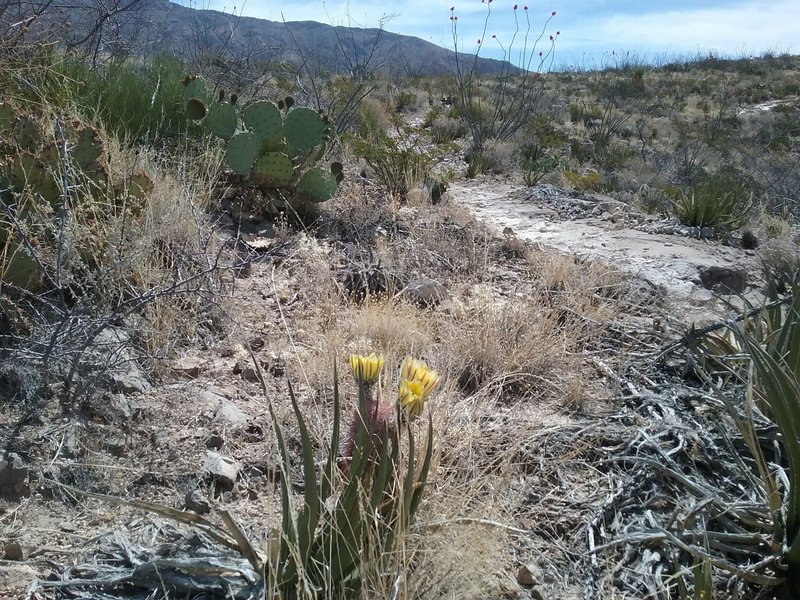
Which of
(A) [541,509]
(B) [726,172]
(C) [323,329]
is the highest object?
(B) [726,172]

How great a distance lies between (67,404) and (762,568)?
8.11 ft

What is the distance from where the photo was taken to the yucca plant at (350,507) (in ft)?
5.72

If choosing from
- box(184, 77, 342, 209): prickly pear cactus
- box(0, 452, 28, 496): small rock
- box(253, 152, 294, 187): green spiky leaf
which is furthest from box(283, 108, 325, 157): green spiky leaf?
box(0, 452, 28, 496): small rock

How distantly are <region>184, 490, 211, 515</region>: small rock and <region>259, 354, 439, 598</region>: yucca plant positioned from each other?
1.77ft

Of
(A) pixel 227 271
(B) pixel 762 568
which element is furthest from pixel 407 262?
(B) pixel 762 568

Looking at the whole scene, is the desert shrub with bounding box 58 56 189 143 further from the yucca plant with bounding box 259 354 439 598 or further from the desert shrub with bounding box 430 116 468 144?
the desert shrub with bounding box 430 116 468 144

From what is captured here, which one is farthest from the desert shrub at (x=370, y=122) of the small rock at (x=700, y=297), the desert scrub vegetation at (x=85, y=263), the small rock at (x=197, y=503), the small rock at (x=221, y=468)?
the small rock at (x=197, y=503)

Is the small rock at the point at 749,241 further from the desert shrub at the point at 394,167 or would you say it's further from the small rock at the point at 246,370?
the small rock at the point at 246,370

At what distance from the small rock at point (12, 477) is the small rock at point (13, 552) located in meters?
0.30

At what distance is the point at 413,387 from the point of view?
6.14 feet

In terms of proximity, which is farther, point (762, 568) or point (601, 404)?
point (601, 404)

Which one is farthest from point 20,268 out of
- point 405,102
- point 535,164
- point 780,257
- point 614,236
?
point 405,102

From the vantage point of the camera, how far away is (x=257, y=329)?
12.5 feet

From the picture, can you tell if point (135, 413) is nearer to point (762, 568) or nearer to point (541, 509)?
point (541, 509)
